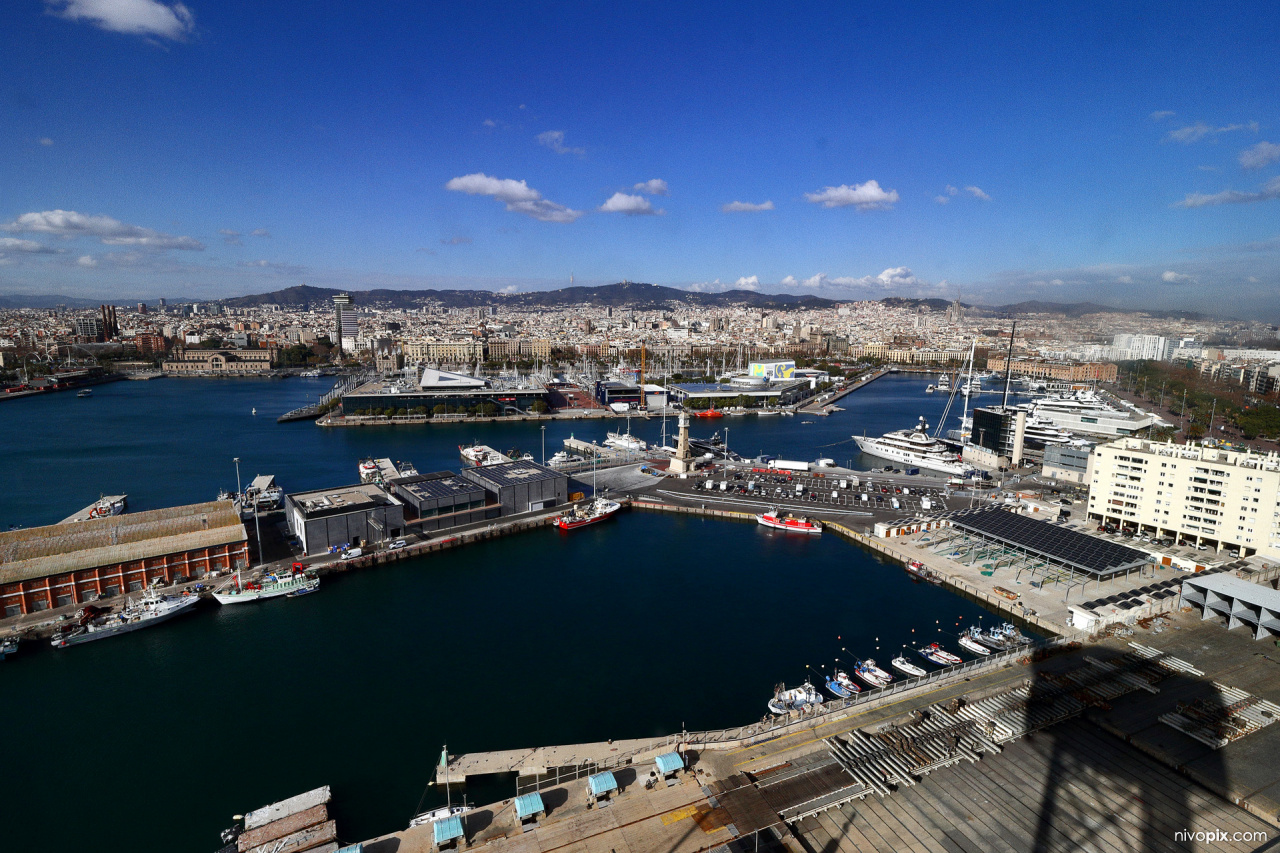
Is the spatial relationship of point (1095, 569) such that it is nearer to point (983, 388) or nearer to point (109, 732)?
point (109, 732)

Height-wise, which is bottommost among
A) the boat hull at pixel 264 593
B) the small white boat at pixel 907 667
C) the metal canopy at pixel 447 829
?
the small white boat at pixel 907 667

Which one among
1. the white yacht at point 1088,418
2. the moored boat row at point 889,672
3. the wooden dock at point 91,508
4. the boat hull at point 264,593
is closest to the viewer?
the moored boat row at point 889,672

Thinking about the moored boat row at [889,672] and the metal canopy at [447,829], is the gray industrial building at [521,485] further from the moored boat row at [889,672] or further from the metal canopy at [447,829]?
the metal canopy at [447,829]

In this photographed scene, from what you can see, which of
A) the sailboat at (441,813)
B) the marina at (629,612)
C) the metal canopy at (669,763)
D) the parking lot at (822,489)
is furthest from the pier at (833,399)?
the sailboat at (441,813)

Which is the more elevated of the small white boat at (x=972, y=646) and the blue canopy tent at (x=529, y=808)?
the blue canopy tent at (x=529, y=808)

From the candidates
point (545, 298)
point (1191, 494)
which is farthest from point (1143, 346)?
point (545, 298)

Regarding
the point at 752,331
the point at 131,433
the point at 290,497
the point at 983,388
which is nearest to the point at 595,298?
the point at 752,331
